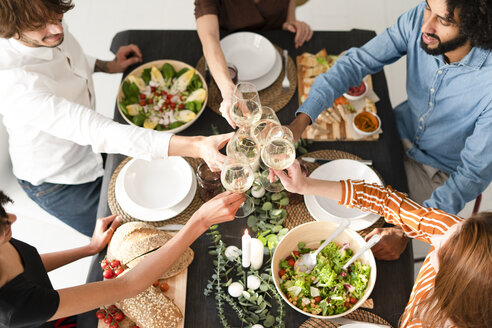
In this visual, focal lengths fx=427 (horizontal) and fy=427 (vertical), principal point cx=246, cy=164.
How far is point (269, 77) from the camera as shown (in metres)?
1.89

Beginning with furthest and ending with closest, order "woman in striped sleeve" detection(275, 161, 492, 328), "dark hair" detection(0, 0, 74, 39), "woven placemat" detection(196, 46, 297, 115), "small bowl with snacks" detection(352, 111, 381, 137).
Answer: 1. "woven placemat" detection(196, 46, 297, 115)
2. "small bowl with snacks" detection(352, 111, 381, 137)
3. "dark hair" detection(0, 0, 74, 39)
4. "woman in striped sleeve" detection(275, 161, 492, 328)

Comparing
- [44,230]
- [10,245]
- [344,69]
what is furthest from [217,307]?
[44,230]

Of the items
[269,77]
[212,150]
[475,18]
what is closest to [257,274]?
[212,150]

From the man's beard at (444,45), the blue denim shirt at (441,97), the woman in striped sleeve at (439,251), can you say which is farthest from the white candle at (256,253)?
the man's beard at (444,45)

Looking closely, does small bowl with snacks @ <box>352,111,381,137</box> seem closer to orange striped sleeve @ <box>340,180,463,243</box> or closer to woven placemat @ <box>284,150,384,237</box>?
woven placemat @ <box>284,150,384,237</box>

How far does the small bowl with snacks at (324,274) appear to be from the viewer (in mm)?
1361

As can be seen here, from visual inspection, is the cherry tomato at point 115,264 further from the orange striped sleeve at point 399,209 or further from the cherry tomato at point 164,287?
the orange striped sleeve at point 399,209

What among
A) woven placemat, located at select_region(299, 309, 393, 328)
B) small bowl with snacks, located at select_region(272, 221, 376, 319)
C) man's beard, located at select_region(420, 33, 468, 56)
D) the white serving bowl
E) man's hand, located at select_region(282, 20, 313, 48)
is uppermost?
man's beard, located at select_region(420, 33, 468, 56)

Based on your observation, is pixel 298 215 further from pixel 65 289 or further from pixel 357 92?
pixel 65 289

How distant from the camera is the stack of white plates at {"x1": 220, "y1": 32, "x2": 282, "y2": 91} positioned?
1.88m

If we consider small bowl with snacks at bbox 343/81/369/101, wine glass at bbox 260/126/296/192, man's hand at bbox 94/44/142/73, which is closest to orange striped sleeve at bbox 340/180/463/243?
wine glass at bbox 260/126/296/192

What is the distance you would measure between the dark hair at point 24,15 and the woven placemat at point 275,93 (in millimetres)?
658

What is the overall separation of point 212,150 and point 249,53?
655mm

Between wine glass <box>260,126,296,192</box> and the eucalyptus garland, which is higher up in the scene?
wine glass <box>260,126,296,192</box>
